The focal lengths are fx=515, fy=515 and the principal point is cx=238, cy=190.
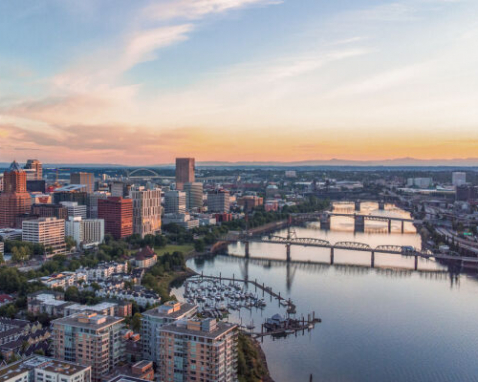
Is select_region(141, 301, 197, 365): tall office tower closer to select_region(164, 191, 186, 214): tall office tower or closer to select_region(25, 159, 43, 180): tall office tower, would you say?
select_region(164, 191, 186, 214): tall office tower

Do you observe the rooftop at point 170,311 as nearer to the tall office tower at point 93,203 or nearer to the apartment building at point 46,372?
the apartment building at point 46,372

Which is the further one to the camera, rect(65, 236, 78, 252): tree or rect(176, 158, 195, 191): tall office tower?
rect(176, 158, 195, 191): tall office tower

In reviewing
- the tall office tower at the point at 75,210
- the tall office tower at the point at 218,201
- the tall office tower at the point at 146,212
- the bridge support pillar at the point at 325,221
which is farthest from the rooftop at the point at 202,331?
the tall office tower at the point at 218,201

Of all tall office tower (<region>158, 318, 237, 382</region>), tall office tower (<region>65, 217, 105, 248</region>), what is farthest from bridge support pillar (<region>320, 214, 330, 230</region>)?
tall office tower (<region>158, 318, 237, 382</region>)

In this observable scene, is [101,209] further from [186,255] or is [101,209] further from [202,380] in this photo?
[202,380]

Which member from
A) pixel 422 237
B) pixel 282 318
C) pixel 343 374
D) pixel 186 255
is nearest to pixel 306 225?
pixel 422 237

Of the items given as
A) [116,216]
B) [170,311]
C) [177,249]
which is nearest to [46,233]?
[116,216]
